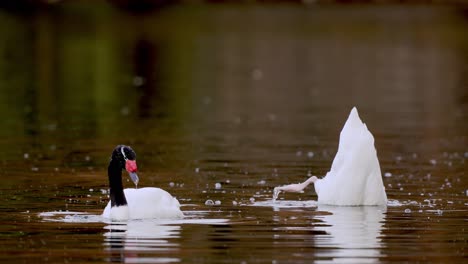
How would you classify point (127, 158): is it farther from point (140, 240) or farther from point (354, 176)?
point (354, 176)

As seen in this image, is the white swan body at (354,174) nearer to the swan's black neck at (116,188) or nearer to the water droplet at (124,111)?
the swan's black neck at (116,188)

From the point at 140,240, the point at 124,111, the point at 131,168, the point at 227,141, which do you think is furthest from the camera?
the point at 124,111

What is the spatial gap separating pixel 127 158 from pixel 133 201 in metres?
0.48

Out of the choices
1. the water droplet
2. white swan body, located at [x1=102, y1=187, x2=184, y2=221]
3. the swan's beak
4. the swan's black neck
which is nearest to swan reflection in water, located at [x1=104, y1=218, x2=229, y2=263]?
white swan body, located at [x1=102, y1=187, x2=184, y2=221]

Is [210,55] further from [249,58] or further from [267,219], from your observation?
[267,219]

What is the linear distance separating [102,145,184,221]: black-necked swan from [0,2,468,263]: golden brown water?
0.87 feet

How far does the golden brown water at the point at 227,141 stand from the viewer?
1620 centimetres

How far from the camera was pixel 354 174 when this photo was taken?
18.8 metres

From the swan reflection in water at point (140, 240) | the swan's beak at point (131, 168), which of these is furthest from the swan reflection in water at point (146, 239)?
the swan's beak at point (131, 168)

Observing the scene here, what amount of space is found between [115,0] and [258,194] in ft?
340

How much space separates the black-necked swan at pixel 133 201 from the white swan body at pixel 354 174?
2265mm

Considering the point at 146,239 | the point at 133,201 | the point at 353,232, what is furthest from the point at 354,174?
the point at 146,239

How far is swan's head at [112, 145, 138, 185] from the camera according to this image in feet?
57.3

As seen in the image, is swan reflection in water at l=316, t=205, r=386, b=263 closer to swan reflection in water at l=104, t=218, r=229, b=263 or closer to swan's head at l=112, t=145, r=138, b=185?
swan reflection in water at l=104, t=218, r=229, b=263
